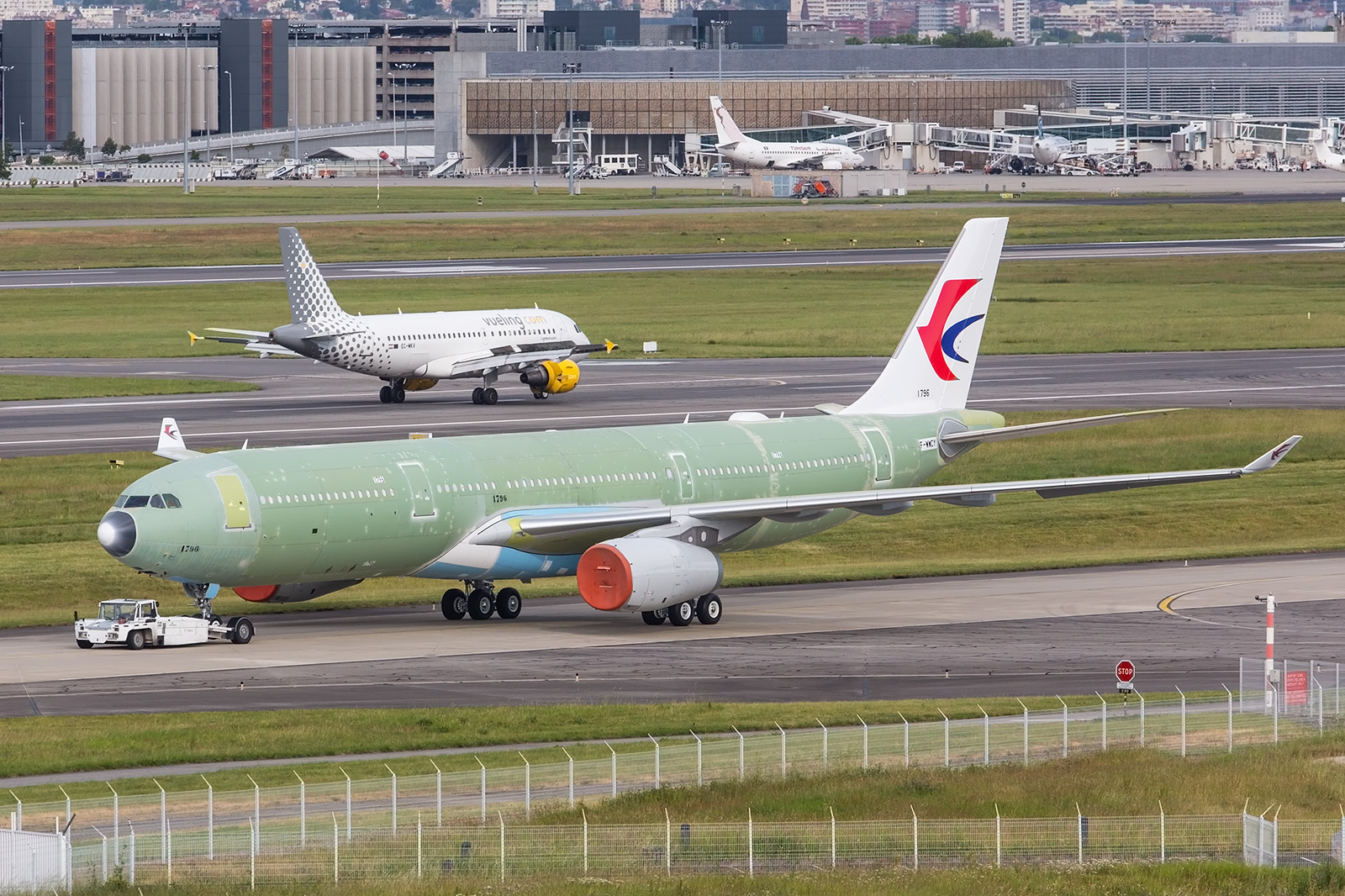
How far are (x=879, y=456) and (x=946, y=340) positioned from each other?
19.4 ft

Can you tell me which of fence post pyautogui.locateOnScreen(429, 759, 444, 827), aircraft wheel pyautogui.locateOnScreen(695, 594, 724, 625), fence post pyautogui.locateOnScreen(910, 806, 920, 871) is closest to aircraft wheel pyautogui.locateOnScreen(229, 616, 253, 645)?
aircraft wheel pyautogui.locateOnScreen(695, 594, 724, 625)

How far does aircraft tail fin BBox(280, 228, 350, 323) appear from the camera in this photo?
9369 cm

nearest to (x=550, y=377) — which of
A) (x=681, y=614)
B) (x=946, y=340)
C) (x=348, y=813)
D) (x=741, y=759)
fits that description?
(x=946, y=340)

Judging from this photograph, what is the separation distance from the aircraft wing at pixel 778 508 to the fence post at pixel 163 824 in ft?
67.7

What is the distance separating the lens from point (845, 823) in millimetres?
33531

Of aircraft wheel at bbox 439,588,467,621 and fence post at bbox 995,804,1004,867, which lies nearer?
fence post at bbox 995,804,1004,867

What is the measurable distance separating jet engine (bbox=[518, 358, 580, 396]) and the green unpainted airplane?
34.2 meters

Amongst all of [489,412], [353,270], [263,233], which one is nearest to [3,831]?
[489,412]

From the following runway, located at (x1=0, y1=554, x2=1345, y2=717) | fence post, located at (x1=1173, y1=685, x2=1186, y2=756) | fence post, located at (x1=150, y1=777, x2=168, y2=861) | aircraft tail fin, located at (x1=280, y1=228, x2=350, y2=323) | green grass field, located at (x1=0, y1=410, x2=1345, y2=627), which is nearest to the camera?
Answer: fence post, located at (x1=150, y1=777, x2=168, y2=861)

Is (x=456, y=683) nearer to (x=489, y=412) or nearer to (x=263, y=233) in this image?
(x=489, y=412)

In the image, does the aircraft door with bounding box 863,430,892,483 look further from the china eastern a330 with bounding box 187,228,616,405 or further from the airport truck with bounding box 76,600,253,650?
the china eastern a330 with bounding box 187,228,616,405

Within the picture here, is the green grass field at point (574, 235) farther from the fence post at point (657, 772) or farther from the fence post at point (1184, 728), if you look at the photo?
the fence post at point (657, 772)

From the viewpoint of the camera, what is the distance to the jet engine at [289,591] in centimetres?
5434

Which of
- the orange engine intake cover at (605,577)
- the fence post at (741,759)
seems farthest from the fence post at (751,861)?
the orange engine intake cover at (605,577)
